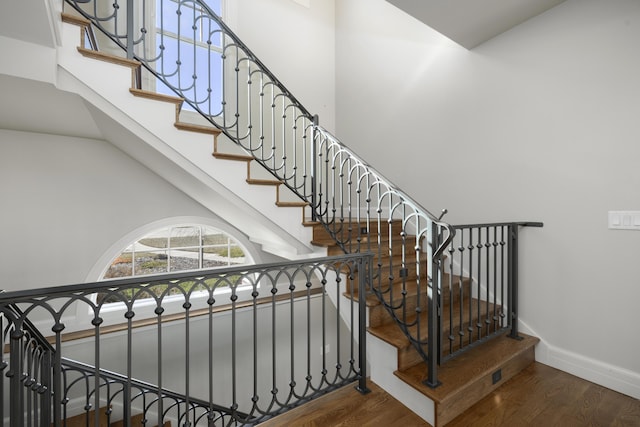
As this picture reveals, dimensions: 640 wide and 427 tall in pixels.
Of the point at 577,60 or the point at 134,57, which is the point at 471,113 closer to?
the point at 577,60

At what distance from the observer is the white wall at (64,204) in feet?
9.20

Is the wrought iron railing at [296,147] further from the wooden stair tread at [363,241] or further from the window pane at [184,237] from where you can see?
the window pane at [184,237]

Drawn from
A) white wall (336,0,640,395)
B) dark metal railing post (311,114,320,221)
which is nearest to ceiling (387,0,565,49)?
white wall (336,0,640,395)

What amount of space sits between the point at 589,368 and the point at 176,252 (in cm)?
407

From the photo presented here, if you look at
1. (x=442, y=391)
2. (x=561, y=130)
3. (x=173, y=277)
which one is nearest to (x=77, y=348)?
(x=173, y=277)

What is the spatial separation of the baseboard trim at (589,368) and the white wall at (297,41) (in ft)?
12.6

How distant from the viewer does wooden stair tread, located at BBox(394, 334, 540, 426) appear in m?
1.71

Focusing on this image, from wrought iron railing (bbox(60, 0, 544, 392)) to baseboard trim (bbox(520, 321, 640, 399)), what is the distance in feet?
1.34

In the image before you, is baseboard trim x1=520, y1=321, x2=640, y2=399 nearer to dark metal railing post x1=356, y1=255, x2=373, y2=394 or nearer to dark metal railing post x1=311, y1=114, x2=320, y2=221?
dark metal railing post x1=356, y1=255, x2=373, y2=394

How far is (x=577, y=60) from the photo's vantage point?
2.19m

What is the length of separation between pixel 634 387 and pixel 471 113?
7.69ft

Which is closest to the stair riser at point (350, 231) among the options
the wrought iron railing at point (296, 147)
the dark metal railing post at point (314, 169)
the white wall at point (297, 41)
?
the wrought iron railing at point (296, 147)

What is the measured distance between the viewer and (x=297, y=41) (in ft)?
14.8

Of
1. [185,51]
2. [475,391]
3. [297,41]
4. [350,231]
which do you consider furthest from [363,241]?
[297,41]
